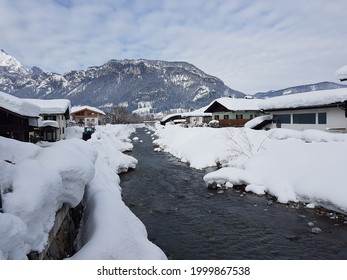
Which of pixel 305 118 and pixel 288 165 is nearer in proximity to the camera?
pixel 288 165

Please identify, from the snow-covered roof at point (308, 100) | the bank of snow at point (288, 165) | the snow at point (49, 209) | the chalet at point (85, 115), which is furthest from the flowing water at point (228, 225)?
the chalet at point (85, 115)

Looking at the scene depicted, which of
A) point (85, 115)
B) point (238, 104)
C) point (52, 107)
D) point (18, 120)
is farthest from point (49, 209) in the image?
point (85, 115)

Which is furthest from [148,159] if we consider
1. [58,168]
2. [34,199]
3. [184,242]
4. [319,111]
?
[34,199]

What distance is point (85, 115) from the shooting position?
77938 millimetres

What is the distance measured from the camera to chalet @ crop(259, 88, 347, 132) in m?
21.6

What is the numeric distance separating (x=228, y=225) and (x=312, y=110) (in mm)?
18320

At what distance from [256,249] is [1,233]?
7.21 meters

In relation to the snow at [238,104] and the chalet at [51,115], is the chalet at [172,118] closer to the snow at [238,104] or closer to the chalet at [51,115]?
the snow at [238,104]

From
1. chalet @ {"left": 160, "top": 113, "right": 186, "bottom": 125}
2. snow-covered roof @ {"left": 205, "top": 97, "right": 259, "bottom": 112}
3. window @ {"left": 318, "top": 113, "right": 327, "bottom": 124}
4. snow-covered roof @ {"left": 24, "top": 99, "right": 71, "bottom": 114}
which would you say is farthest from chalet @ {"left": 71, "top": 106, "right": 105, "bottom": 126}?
window @ {"left": 318, "top": 113, "right": 327, "bottom": 124}

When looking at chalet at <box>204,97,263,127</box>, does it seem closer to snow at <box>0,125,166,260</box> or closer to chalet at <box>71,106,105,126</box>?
snow at <box>0,125,166,260</box>

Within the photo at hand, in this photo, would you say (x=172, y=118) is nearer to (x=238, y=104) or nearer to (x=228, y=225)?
(x=238, y=104)

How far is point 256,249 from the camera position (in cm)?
862

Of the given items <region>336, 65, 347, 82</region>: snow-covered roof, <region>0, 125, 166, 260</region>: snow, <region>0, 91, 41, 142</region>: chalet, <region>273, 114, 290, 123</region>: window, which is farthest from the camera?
<region>273, 114, 290, 123</region>: window

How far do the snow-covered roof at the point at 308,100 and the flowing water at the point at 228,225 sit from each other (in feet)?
41.5
